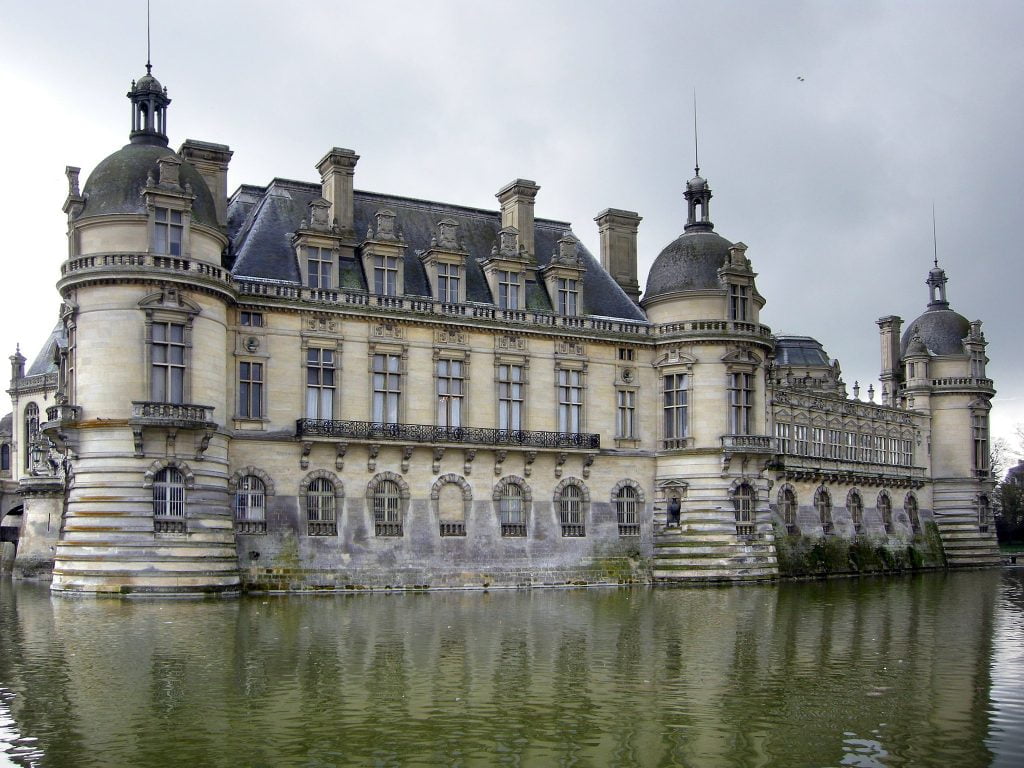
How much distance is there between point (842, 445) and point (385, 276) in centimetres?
3226

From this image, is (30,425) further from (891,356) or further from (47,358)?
(891,356)

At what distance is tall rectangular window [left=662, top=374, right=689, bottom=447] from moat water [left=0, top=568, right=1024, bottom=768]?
16976mm

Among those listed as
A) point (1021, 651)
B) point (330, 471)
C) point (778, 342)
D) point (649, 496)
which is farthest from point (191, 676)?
point (778, 342)

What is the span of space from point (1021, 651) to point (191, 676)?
58.4ft

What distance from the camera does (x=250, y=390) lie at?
43.4 meters

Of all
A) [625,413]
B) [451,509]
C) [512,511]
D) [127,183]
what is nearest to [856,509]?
[625,413]

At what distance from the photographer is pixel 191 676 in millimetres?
21078

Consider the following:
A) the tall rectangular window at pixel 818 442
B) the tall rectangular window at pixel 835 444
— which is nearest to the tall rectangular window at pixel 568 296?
the tall rectangular window at pixel 818 442

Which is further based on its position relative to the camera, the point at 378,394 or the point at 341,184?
the point at 341,184

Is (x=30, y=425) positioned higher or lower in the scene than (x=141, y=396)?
higher

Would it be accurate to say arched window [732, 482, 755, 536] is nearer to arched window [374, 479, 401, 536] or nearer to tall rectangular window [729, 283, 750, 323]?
tall rectangular window [729, 283, 750, 323]

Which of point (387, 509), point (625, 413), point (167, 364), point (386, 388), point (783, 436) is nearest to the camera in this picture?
point (167, 364)

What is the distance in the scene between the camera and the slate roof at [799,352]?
76875mm

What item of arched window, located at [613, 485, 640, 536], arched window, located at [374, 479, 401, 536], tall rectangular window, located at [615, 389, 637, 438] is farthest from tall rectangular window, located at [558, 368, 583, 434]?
arched window, located at [374, 479, 401, 536]
